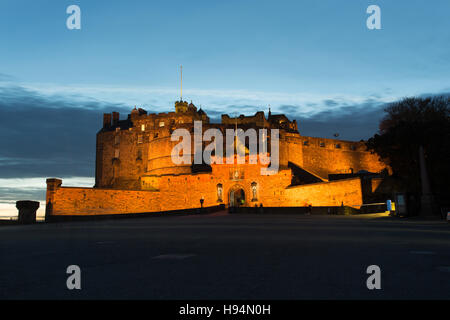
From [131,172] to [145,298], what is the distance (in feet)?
184

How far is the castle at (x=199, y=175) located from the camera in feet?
115

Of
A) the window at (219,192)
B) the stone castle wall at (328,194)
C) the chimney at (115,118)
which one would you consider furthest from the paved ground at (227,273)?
the chimney at (115,118)

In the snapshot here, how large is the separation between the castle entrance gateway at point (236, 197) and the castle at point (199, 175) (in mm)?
98

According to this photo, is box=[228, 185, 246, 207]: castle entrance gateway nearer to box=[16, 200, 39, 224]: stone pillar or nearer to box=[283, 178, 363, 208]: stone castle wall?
box=[283, 178, 363, 208]: stone castle wall

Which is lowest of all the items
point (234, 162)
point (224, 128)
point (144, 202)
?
point (144, 202)

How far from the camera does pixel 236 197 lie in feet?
130

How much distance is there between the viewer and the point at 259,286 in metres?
3.03

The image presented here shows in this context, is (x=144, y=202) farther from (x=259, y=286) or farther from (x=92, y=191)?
(x=259, y=286)

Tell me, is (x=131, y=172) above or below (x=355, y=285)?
above

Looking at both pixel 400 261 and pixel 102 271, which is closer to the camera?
pixel 102 271

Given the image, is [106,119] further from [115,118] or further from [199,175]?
[199,175]

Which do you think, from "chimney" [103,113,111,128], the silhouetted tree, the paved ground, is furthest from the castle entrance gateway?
"chimney" [103,113,111,128]

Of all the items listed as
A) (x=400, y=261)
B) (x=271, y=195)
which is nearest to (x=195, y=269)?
(x=400, y=261)

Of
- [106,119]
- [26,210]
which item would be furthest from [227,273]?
[106,119]
